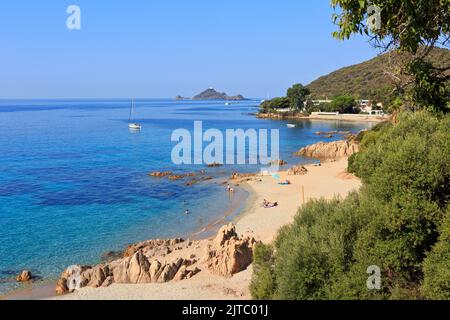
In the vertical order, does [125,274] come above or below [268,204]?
below

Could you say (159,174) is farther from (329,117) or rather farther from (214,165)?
(329,117)

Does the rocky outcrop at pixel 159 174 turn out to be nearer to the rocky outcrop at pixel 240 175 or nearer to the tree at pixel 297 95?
the rocky outcrop at pixel 240 175

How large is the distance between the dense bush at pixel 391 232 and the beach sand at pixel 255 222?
450cm

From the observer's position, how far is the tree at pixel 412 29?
22.5ft

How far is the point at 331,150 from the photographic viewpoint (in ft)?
197

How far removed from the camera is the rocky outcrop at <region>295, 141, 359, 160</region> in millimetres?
59312

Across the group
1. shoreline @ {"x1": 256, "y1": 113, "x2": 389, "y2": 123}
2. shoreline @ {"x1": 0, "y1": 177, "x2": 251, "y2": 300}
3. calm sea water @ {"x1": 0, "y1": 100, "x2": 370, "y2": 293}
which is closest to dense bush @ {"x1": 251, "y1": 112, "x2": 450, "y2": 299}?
shoreline @ {"x1": 0, "y1": 177, "x2": 251, "y2": 300}

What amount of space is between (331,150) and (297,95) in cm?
8532

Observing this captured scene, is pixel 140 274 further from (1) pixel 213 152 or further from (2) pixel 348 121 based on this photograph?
(2) pixel 348 121

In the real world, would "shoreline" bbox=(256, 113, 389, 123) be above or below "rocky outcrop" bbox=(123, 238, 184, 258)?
above

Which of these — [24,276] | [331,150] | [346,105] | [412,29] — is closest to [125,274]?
[24,276]

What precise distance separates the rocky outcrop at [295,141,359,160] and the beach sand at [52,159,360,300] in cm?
492

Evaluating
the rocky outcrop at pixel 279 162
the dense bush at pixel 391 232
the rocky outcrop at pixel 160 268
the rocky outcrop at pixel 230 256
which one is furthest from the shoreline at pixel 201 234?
the dense bush at pixel 391 232

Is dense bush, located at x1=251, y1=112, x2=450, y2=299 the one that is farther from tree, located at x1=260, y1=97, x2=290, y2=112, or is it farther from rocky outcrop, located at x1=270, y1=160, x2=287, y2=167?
tree, located at x1=260, y1=97, x2=290, y2=112
